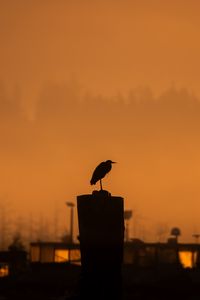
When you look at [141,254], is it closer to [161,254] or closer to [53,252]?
[161,254]

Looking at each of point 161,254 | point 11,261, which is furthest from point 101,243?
point 11,261

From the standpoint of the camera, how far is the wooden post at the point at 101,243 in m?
13.4

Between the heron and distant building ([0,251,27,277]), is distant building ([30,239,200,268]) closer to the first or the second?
distant building ([0,251,27,277])

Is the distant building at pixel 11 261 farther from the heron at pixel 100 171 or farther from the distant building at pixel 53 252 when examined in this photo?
the heron at pixel 100 171

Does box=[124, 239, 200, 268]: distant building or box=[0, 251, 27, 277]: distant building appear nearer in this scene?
box=[124, 239, 200, 268]: distant building

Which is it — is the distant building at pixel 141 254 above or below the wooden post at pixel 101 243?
above

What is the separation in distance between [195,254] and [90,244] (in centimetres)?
5504

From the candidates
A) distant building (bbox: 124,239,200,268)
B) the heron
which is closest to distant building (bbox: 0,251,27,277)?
distant building (bbox: 124,239,200,268)

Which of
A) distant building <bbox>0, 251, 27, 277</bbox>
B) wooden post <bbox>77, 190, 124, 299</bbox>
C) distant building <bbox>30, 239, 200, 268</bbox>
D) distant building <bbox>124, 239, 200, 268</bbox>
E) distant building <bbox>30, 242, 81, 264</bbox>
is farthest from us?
distant building <bbox>0, 251, 27, 277</bbox>

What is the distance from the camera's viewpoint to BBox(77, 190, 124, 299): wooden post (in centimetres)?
1343

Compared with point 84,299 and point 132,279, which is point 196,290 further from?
point 84,299

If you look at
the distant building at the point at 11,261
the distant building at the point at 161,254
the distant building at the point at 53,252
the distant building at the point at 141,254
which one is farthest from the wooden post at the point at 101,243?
the distant building at the point at 11,261

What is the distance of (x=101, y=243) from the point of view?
44.0 ft

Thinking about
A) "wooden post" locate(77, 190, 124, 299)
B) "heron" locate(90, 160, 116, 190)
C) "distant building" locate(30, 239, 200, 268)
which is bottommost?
"wooden post" locate(77, 190, 124, 299)
